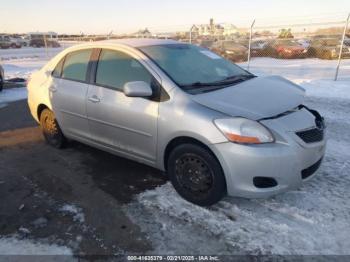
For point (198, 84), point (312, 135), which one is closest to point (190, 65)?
point (198, 84)

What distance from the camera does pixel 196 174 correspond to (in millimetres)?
3654

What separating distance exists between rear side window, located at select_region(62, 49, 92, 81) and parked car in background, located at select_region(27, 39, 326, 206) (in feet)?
0.06

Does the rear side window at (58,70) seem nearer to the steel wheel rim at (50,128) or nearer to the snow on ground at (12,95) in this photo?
the steel wheel rim at (50,128)

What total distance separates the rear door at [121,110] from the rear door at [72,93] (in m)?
0.19

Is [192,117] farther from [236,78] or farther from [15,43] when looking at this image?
[15,43]

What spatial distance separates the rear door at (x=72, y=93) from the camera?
15.6 feet

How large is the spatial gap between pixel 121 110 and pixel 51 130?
1933 millimetres

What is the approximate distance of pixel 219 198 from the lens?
141 inches

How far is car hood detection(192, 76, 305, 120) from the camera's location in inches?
138

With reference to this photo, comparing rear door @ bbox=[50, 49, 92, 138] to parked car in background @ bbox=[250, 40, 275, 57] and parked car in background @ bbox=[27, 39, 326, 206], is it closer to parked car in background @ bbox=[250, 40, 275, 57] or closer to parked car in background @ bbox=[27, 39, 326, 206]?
parked car in background @ bbox=[27, 39, 326, 206]

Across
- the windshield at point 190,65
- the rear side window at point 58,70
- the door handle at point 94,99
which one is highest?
the windshield at point 190,65

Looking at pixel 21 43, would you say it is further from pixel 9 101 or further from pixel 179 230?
pixel 179 230

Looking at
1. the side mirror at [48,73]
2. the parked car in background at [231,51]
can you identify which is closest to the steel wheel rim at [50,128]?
the side mirror at [48,73]

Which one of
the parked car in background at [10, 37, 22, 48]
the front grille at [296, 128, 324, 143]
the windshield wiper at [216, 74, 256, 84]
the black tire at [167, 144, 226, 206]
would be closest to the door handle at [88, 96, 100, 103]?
the black tire at [167, 144, 226, 206]
